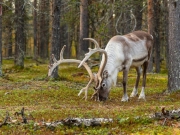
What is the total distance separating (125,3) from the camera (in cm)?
2277

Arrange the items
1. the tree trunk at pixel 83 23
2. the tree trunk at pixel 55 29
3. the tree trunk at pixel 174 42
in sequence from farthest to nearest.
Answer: the tree trunk at pixel 83 23 < the tree trunk at pixel 55 29 < the tree trunk at pixel 174 42

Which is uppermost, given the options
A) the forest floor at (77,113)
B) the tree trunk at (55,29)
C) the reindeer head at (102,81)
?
the tree trunk at (55,29)

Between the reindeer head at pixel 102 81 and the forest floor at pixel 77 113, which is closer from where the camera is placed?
the forest floor at pixel 77 113

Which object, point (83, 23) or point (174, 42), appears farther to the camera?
point (83, 23)

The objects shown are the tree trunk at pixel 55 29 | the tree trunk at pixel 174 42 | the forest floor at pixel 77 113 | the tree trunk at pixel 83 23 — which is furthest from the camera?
the tree trunk at pixel 83 23

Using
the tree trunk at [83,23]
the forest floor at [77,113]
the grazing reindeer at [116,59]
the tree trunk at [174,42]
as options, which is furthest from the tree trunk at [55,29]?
the tree trunk at [83,23]

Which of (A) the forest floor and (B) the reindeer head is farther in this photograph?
(B) the reindeer head

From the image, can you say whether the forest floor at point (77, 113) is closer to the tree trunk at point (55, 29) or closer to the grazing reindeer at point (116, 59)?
the grazing reindeer at point (116, 59)

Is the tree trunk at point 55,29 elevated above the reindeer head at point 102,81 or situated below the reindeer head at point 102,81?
above

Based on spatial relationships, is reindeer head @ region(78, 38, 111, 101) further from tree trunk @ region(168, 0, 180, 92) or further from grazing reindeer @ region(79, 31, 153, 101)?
tree trunk @ region(168, 0, 180, 92)

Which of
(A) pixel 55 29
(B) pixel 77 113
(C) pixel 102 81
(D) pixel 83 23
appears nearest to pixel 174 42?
(C) pixel 102 81

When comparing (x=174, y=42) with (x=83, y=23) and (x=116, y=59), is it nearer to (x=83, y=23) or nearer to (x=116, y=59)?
(x=116, y=59)

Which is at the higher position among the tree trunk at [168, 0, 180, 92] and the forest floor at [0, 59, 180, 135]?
the tree trunk at [168, 0, 180, 92]

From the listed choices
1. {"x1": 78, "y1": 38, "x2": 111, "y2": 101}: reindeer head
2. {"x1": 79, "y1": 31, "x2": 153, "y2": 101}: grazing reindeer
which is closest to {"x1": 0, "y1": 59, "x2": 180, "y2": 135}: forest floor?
{"x1": 78, "y1": 38, "x2": 111, "y2": 101}: reindeer head
